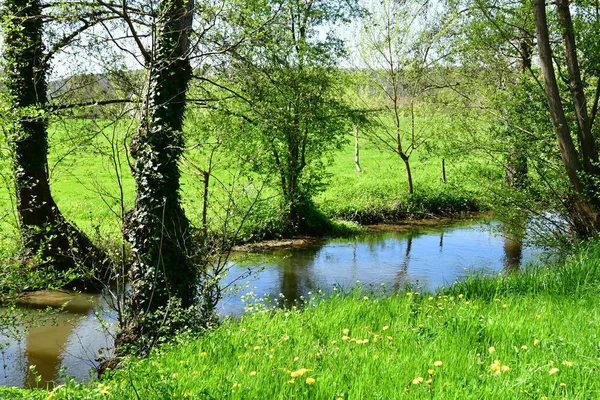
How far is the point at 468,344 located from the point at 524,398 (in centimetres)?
A: 111

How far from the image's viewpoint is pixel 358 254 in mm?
13688

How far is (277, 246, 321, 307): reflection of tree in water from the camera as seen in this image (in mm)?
10438

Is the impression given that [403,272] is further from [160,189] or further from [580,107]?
[160,189]

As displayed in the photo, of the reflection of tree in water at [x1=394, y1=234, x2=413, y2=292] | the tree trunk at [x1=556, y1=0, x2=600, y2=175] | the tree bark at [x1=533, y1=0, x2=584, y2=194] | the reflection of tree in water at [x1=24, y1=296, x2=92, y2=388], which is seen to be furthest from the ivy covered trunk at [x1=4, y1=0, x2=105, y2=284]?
the tree trunk at [x1=556, y1=0, x2=600, y2=175]

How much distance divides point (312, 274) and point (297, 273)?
357 mm

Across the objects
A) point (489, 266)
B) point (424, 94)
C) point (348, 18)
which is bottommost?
point (489, 266)

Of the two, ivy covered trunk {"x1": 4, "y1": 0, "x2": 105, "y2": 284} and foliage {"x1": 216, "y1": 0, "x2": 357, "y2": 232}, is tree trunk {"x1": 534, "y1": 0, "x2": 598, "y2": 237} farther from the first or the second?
ivy covered trunk {"x1": 4, "y1": 0, "x2": 105, "y2": 284}

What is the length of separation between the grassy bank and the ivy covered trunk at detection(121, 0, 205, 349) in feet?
7.10

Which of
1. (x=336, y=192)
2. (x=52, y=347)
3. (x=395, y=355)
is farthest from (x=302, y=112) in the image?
(x=395, y=355)

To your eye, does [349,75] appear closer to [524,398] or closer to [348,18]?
[348,18]

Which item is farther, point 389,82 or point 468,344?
point 389,82

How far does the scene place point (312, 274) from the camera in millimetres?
11812

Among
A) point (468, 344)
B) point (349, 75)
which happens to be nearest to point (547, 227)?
point (468, 344)

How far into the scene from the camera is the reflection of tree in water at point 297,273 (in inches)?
411
